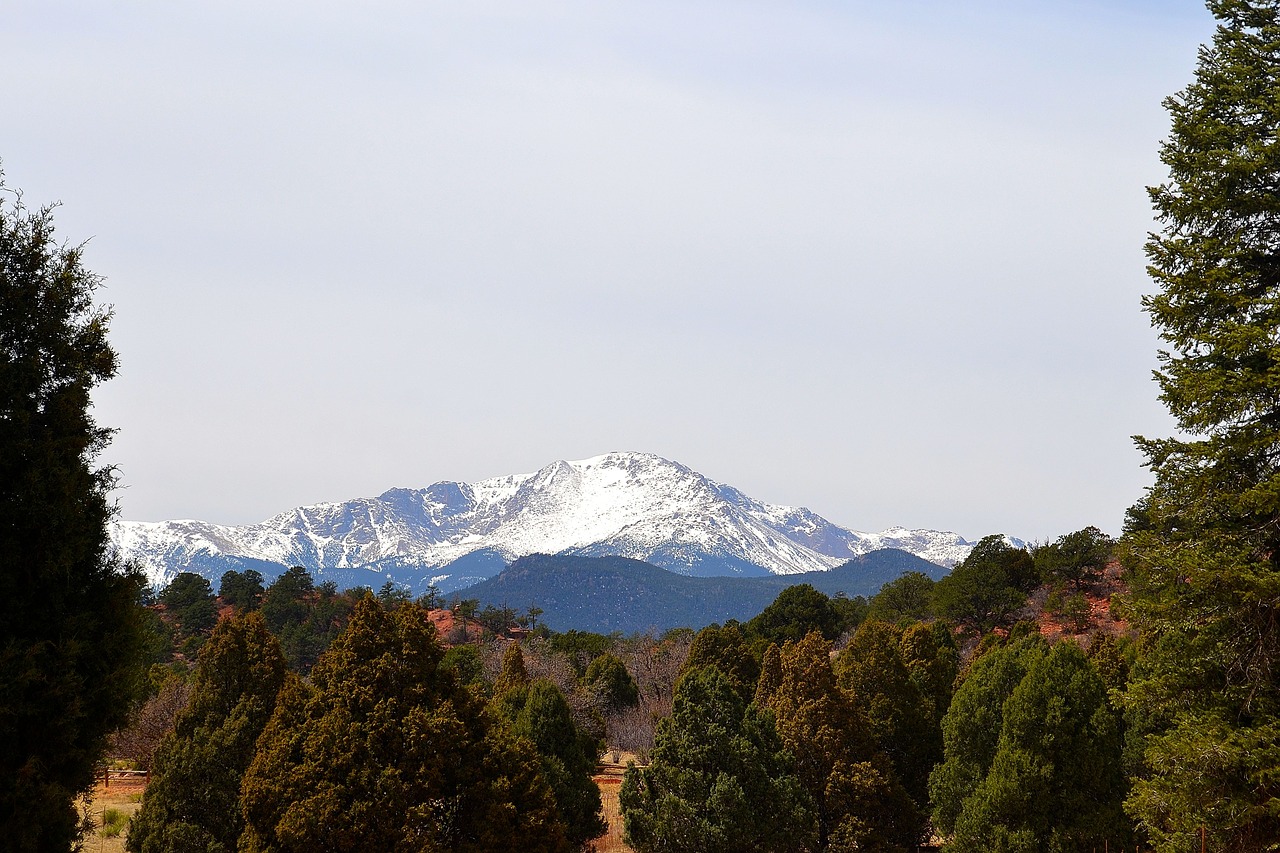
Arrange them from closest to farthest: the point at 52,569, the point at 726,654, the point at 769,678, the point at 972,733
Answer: the point at 52,569 < the point at 972,733 < the point at 769,678 < the point at 726,654

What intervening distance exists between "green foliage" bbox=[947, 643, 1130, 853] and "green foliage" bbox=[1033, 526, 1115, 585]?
4749 centimetres

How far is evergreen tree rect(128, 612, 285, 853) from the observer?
1525 cm

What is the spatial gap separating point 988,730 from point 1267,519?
35.0 ft

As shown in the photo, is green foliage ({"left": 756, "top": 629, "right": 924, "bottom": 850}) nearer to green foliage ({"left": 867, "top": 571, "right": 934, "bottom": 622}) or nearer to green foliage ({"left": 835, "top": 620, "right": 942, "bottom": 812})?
green foliage ({"left": 835, "top": 620, "right": 942, "bottom": 812})

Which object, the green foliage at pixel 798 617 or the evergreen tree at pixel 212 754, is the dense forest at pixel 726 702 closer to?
the evergreen tree at pixel 212 754

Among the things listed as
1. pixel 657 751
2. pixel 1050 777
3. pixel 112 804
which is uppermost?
pixel 657 751

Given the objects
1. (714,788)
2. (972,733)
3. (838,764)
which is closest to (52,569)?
(714,788)

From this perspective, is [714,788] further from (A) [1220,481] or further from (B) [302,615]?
(B) [302,615]

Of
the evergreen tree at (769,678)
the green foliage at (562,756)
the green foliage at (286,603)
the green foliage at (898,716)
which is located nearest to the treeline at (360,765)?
the green foliage at (562,756)

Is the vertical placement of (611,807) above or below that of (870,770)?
below

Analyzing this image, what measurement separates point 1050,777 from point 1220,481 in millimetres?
9294

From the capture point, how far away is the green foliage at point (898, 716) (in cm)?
2477

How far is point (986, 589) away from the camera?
64188 mm

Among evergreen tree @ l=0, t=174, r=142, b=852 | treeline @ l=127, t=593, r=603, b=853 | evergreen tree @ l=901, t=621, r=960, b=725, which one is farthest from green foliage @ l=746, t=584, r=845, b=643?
evergreen tree @ l=0, t=174, r=142, b=852
